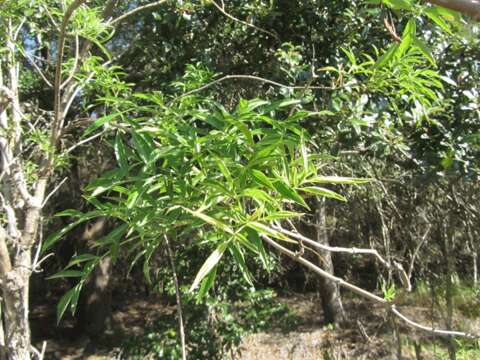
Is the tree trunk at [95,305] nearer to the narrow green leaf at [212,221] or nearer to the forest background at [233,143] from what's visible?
the forest background at [233,143]

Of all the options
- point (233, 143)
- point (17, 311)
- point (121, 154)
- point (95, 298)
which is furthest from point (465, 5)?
point (95, 298)

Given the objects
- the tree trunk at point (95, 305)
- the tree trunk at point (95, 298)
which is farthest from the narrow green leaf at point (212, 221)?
the tree trunk at point (95, 305)

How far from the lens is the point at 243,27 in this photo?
309 centimetres

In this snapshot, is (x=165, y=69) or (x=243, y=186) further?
(x=165, y=69)

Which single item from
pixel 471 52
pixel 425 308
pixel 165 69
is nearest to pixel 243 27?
pixel 165 69

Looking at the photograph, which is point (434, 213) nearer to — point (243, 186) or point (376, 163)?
point (376, 163)

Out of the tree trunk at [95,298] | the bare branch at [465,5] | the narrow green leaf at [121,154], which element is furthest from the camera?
the tree trunk at [95,298]

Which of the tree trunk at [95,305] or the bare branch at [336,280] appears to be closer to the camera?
the bare branch at [336,280]

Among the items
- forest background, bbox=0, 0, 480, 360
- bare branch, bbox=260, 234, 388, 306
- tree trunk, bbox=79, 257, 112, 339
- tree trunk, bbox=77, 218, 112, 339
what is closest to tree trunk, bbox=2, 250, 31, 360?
forest background, bbox=0, 0, 480, 360

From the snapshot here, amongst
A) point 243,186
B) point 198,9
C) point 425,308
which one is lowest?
point 425,308

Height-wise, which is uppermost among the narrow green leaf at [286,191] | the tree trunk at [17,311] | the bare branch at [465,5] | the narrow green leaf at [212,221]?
the bare branch at [465,5]

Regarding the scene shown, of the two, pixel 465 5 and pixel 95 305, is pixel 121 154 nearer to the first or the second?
→ pixel 465 5

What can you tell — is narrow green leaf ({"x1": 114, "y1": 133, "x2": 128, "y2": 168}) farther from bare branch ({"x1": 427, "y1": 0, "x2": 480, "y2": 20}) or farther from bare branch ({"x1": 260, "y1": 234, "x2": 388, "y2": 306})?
bare branch ({"x1": 427, "y1": 0, "x2": 480, "y2": 20})

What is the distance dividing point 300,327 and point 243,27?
4.79 metres
